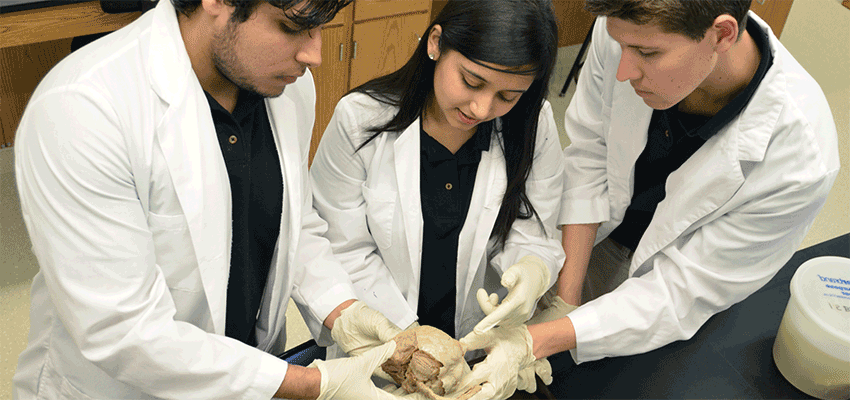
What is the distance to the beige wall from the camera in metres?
3.25

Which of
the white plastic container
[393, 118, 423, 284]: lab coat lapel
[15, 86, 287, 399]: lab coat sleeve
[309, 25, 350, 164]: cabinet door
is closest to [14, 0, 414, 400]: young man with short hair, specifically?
[15, 86, 287, 399]: lab coat sleeve

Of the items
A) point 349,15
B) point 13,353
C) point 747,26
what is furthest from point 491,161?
point 13,353

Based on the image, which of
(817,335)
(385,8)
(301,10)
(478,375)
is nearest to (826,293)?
(817,335)

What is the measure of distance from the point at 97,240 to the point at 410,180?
2.28ft

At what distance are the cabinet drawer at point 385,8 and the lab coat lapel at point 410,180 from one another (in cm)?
136

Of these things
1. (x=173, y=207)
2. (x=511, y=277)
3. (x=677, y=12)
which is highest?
(x=677, y=12)

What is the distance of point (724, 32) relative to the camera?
1220mm

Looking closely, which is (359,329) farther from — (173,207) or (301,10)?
(301,10)

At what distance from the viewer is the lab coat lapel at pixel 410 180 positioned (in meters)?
1.47

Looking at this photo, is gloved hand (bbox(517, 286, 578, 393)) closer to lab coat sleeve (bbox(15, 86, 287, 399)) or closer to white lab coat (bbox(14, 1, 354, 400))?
white lab coat (bbox(14, 1, 354, 400))

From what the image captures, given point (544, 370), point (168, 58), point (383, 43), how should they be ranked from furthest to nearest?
point (383, 43) < point (544, 370) < point (168, 58)

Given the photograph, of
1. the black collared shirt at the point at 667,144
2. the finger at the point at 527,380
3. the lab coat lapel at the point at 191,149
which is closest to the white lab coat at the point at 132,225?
the lab coat lapel at the point at 191,149

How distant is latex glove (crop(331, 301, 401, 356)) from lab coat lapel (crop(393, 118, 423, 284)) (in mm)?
194

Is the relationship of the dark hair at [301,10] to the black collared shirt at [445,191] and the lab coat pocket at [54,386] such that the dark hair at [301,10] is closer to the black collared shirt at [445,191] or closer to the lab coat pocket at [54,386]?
the black collared shirt at [445,191]
